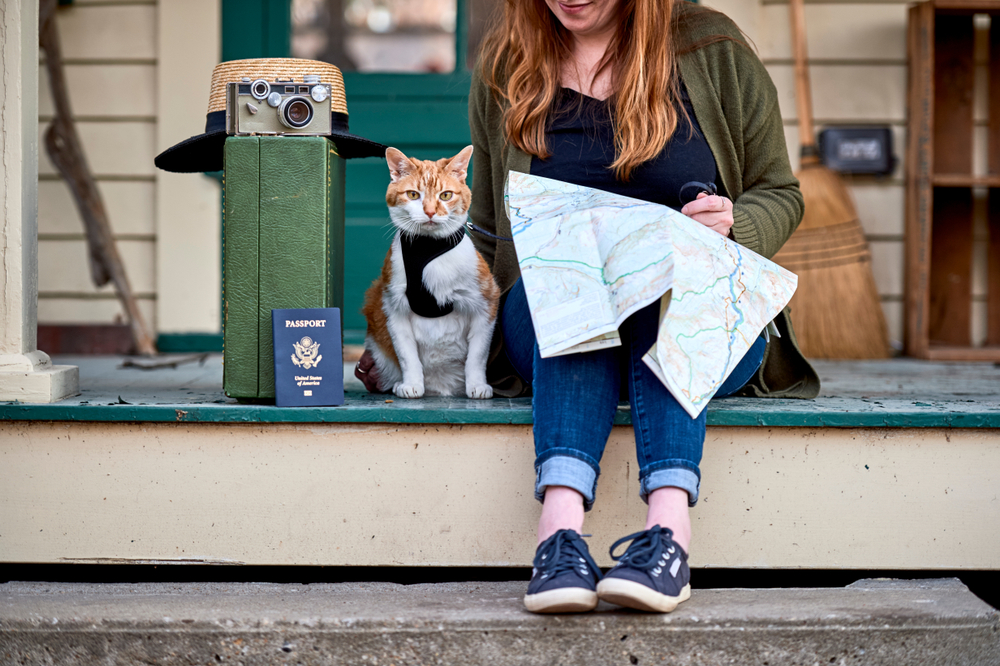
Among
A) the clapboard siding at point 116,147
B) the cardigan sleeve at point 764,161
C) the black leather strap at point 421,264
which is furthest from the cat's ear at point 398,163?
the clapboard siding at point 116,147

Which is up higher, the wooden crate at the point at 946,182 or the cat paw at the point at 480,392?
the wooden crate at the point at 946,182

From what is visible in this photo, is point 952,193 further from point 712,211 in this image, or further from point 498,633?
point 498,633

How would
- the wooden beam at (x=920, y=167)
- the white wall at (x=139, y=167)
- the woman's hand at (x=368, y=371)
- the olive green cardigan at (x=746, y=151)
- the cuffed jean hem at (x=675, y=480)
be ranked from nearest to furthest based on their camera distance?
the cuffed jean hem at (x=675, y=480) → the olive green cardigan at (x=746, y=151) → the woman's hand at (x=368, y=371) → the wooden beam at (x=920, y=167) → the white wall at (x=139, y=167)

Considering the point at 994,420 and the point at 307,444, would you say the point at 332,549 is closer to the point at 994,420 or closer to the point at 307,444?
the point at 307,444

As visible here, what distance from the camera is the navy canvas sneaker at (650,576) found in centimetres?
110

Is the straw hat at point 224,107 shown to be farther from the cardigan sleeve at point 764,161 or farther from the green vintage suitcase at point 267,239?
the cardigan sleeve at point 764,161

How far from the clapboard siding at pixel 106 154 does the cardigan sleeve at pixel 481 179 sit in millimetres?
1730

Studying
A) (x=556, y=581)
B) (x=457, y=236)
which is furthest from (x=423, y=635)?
(x=457, y=236)

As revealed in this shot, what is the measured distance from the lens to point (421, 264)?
1.56m

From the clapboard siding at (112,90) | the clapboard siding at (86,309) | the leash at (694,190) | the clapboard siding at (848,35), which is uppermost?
the clapboard siding at (848,35)

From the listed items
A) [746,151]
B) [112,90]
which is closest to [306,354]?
[746,151]

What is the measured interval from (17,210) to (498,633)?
1200 millimetres

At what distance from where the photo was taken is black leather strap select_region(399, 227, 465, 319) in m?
1.55

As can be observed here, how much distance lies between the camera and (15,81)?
1514 mm
